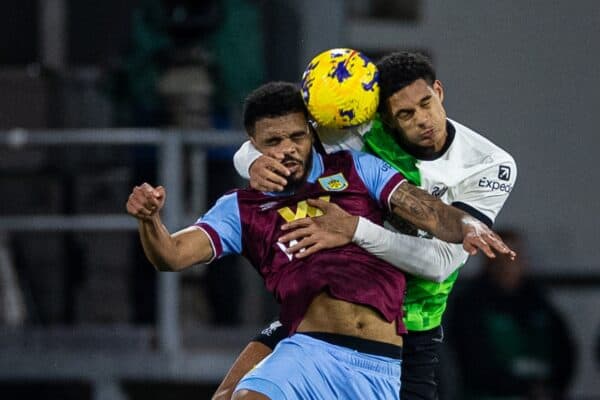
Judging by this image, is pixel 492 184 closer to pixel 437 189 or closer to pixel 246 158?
pixel 437 189

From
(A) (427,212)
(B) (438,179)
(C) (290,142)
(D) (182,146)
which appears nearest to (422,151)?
(B) (438,179)

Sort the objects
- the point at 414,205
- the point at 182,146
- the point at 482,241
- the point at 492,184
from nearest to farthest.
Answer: the point at 482,241, the point at 414,205, the point at 492,184, the point at 182,146

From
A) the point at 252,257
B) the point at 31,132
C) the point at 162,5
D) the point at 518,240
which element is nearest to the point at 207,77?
the point at 162,5

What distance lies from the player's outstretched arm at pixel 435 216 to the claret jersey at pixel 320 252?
0.19 ft

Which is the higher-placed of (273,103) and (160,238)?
(273,103)

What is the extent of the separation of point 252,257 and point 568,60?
4.57 metres

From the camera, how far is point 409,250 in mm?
5445

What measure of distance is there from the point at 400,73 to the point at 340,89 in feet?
0.89

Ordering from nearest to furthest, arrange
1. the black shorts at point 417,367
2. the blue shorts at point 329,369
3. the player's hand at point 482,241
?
1. the player's hand at point 482,241
2. the blue shorts at point 329,369
3. the black shorts at point 417,367

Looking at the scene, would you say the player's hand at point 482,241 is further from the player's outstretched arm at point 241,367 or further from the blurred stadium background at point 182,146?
the blurred stadium background at point 182,146

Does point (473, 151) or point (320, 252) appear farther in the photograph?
point (473, 151)

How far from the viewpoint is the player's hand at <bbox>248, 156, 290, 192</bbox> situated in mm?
5375

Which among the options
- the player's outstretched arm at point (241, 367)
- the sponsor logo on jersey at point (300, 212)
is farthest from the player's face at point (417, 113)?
the player's outstretched arm at point (241, 367)

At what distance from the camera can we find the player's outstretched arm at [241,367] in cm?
555
